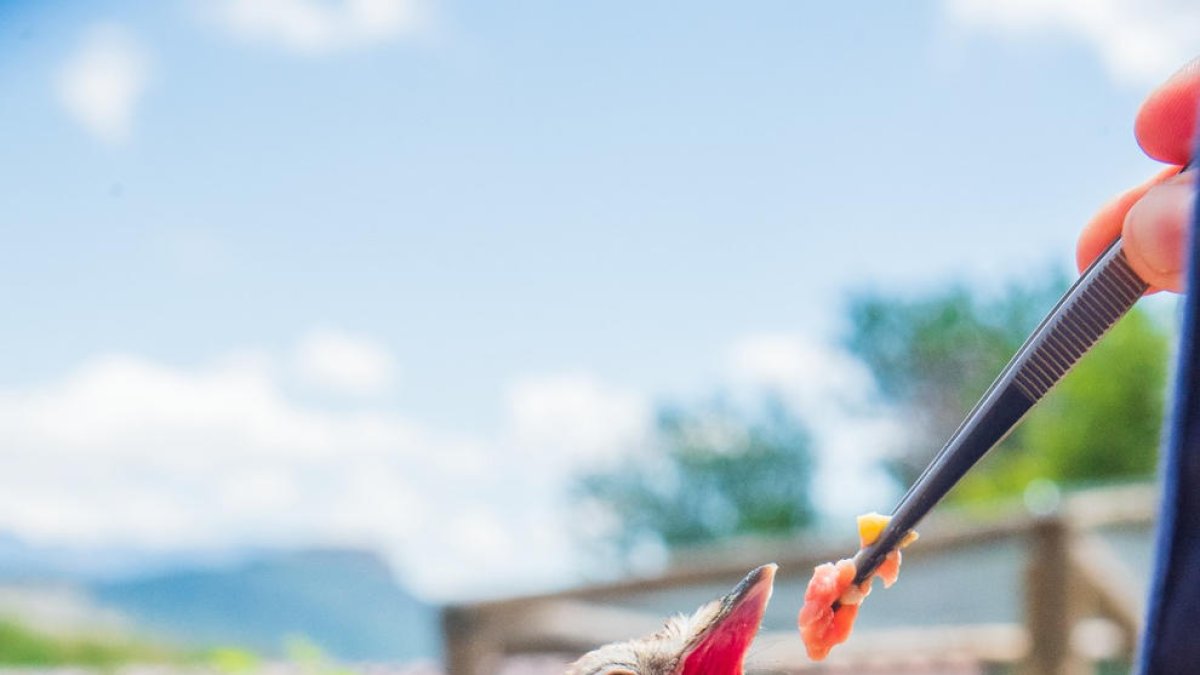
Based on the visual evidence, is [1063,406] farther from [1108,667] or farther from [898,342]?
[1108,667]

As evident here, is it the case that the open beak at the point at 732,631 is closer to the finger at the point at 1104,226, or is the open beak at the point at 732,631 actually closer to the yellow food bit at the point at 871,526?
the yellow food bit at the point at 871,526

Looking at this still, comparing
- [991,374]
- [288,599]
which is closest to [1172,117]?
[991,374]

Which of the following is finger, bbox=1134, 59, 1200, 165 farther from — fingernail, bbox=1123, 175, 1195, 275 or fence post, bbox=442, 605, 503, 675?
fence post, bbox=442, 605, 503, 675

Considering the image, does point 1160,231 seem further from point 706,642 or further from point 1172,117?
point 706,642

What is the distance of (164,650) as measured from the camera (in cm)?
604

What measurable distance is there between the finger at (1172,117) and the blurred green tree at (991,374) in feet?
20.0

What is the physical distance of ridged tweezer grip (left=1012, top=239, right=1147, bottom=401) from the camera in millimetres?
684

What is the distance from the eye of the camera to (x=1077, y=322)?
2.25ft

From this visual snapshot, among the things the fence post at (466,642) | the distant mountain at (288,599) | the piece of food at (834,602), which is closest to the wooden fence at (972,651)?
the fence post at (466,642)

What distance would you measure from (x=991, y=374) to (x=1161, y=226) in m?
5.82

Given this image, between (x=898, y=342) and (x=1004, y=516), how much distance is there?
12665mm

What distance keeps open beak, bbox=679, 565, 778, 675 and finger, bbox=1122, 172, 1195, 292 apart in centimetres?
47

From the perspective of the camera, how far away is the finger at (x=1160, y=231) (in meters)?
0.61

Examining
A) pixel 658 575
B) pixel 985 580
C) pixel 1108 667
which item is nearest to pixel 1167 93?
pixel 658 575
